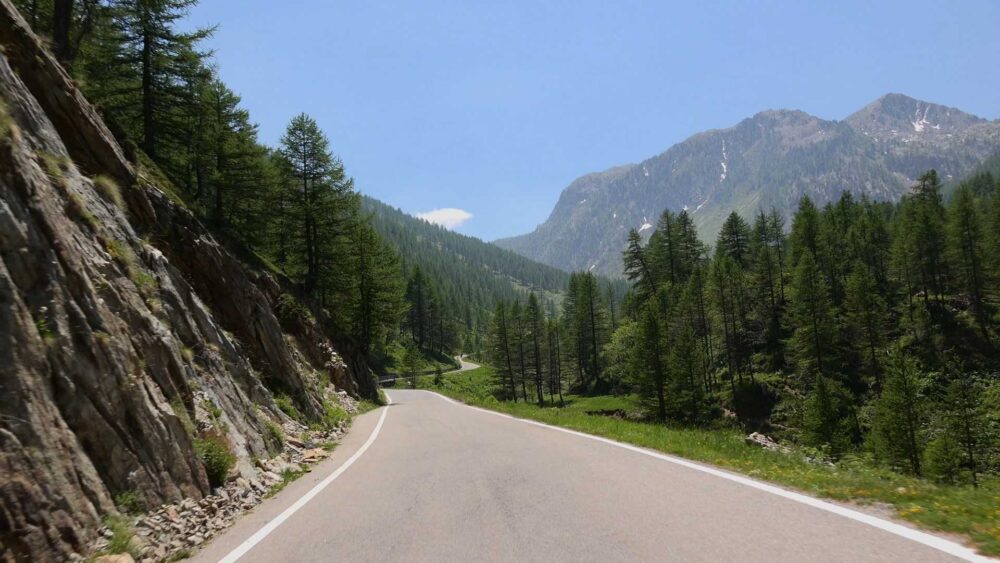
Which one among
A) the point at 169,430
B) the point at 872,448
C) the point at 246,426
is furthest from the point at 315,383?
the point at 872,448

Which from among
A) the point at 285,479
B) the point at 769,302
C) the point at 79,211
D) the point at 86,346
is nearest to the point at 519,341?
the point at 769,302

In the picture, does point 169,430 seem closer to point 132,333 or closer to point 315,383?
point 132,333

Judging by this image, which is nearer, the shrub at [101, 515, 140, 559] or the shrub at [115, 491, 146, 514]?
the shrub at [101, 515, 140, 559]

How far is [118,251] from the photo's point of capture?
9047 mm

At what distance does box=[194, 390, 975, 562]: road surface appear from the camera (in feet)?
14.0

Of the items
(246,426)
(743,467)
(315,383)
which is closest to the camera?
(743,467)

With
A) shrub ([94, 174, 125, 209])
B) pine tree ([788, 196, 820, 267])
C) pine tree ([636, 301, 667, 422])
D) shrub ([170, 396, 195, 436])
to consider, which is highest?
pine tree ([788, 196, 820, 267])

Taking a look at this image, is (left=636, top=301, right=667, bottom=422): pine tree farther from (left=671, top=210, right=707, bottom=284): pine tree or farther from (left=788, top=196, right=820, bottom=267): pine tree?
(left=788, top=196, right=820, bottom=267): pine tree

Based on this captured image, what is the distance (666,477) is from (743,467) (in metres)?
1.53

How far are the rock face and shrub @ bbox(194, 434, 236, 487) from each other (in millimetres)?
204

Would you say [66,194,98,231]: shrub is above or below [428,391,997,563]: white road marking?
above

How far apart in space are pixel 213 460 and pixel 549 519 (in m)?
5.56

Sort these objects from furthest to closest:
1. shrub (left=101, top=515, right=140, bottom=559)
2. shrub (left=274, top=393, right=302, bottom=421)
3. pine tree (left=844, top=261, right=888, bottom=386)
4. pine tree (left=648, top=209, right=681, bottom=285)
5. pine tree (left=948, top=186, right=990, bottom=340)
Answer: pine tree (left=648, top=209, right=681, bottom=285) → pine tree (left=948, top=186, right=990, bottom=340) → pine tree (left=844, top=261, right=888, bottom=386) → shrub (left=274, top=393, right=302, bottom=421) → shrub (left=101, top=515, right=140, bottom=559)

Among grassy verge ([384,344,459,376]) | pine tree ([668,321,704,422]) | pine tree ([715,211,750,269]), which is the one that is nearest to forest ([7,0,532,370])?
pine tree ([668,321,704,422])
